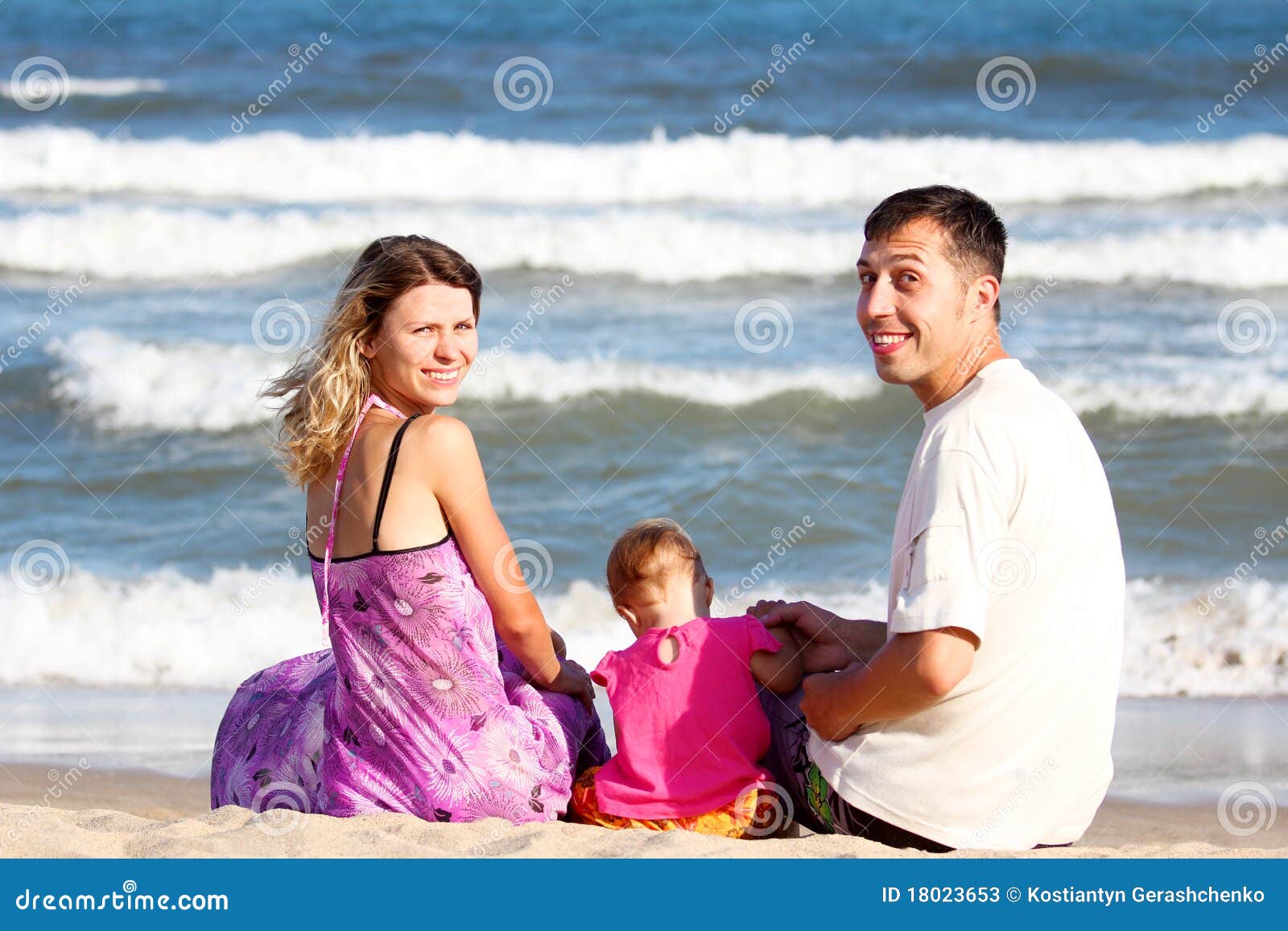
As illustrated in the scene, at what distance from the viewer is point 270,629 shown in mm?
6371

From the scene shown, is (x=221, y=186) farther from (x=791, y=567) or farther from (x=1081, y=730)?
(x=1081, y=730)

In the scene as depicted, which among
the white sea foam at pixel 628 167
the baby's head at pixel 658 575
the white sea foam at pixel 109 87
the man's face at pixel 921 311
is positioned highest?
the white sea foam at pixel 109 87

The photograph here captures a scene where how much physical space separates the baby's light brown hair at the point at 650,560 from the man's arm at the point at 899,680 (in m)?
0.52

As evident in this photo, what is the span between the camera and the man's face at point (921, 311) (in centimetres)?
304

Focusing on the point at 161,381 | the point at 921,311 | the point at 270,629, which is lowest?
the point at 921,311

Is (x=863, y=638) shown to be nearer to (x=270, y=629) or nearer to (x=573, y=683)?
(x=573, y=683)

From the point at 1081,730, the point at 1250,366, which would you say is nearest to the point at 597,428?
the point at 1250,366

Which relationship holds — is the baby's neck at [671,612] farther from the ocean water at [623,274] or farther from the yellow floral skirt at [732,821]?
the ocean water at [623,274]

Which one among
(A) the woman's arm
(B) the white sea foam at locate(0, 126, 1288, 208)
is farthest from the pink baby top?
(B) the white sea foam at locate(0, 126, 1288, 208)

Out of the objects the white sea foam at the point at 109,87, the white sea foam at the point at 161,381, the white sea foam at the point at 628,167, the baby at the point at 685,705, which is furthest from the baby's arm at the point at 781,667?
the white sea foam at the point at 109,87

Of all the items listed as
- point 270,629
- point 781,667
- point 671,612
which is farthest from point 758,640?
point 270,629

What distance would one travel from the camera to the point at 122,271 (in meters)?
11.0

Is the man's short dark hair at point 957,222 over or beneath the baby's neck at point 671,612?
over

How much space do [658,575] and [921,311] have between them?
0.89 m
